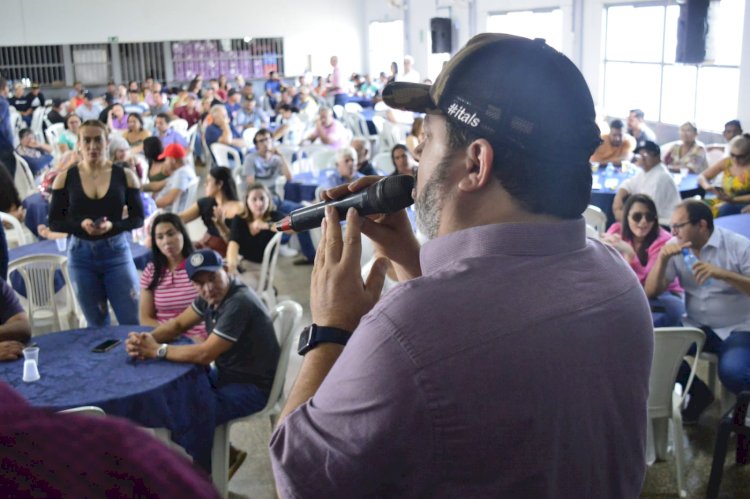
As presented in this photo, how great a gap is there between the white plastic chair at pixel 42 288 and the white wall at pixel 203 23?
15.3 meters

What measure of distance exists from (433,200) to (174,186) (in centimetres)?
583

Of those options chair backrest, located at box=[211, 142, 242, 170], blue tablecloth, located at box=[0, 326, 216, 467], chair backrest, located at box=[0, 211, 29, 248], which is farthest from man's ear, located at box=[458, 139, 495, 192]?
chair backrest, located at box=[211, 142, 242, 170]

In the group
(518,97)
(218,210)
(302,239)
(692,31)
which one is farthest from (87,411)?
(692,31)

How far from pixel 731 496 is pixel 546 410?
9.40ft

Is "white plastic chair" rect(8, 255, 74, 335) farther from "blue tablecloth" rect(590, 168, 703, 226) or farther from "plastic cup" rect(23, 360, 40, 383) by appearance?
"blue tablecloth" rect(590, 168, 703, 226)

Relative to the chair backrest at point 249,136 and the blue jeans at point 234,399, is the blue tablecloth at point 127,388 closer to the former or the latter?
the blue jeans at point 234,399

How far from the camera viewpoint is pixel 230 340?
126 inches

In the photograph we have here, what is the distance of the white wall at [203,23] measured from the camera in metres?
18.0

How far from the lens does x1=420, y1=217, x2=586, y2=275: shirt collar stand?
2.98ft

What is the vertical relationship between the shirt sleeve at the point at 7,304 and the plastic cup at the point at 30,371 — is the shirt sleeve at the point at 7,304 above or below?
above

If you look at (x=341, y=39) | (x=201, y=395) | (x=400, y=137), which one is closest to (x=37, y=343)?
(x=201, y=395)

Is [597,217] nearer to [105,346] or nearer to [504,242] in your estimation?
[105,346]

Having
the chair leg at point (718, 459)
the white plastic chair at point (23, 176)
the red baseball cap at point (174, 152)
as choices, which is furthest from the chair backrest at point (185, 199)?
the chair leg at point (718, 459)

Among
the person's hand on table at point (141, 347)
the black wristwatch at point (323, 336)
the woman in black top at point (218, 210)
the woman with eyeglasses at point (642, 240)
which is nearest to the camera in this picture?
the black wristwatch at point (323, 336)
